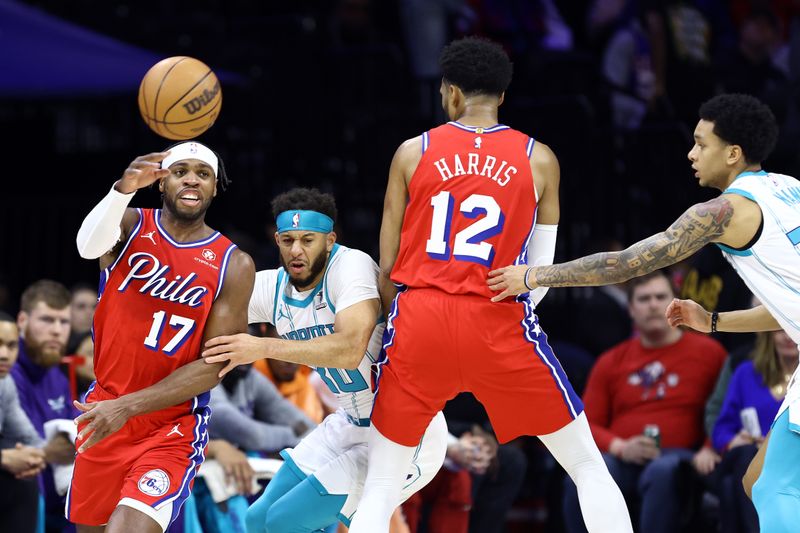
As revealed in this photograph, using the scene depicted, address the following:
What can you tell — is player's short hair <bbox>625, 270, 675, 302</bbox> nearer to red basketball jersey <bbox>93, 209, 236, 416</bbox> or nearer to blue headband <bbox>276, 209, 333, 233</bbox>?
blue headband <bbox>276, 209, 333, 233</bbox>

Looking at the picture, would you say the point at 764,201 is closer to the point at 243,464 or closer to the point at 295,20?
the point at 243,464

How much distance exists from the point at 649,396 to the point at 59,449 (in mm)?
3550

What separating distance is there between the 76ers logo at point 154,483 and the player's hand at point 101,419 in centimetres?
23

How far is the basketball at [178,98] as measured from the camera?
18.6 feet

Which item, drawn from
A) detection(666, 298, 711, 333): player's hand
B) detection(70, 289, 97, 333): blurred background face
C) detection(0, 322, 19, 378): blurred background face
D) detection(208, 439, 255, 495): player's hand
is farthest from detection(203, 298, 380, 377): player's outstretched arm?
detection(70, 289, 97, 333): blurred background face

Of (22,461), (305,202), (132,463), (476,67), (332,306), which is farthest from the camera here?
(22,461)

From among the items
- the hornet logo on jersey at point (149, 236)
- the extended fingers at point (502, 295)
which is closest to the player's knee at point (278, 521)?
the hornet logo on jersey at point (149, 236)

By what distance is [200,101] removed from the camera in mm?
5711

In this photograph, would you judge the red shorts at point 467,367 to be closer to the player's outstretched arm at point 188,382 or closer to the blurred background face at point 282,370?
the player's outstretched arm at point 188,382

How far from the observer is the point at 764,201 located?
4.73m

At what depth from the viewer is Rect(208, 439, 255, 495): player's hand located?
6.84 metres

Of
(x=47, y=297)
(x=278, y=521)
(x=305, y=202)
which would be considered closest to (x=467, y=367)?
(x=305, y=202)

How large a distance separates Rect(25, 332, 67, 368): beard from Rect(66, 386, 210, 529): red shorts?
2072mm

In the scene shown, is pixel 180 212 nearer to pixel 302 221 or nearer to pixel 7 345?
pixel 302 221
